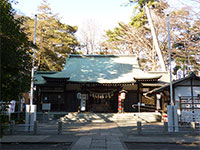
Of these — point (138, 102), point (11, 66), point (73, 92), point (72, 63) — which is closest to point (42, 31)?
point (72, 63)

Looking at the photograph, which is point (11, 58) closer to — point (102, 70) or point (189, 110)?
point (189, 110)

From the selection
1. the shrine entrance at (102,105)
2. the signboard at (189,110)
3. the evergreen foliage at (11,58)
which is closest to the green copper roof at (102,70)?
the shrine entrance at (102,105)

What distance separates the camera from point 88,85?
17.1m

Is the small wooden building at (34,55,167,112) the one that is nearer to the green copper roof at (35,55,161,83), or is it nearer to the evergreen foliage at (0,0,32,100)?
the green copper roof at (35,55,161,83)

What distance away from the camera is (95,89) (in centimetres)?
1709

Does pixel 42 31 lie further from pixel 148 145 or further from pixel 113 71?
pixel 148 145

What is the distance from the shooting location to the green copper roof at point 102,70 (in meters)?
17.1

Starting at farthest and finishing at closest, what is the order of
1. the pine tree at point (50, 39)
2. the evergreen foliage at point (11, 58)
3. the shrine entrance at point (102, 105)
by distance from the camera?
1. the pine tree at point (50, 39)
2. the shrine entrance at point (102, 105)
3. the evergreen foliage at point (11, 58)

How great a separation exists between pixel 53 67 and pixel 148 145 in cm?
2099

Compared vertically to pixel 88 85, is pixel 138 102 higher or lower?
lower

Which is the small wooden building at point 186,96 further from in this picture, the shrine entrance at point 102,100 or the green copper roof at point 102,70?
the shrine entrance at point 102,100

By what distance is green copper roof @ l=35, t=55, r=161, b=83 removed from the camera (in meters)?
17.1

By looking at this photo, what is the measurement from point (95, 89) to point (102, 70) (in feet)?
10.3

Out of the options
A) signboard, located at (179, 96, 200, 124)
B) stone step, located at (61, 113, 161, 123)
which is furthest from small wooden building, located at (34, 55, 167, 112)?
signboard, located at (179, 96, 200, 124)
